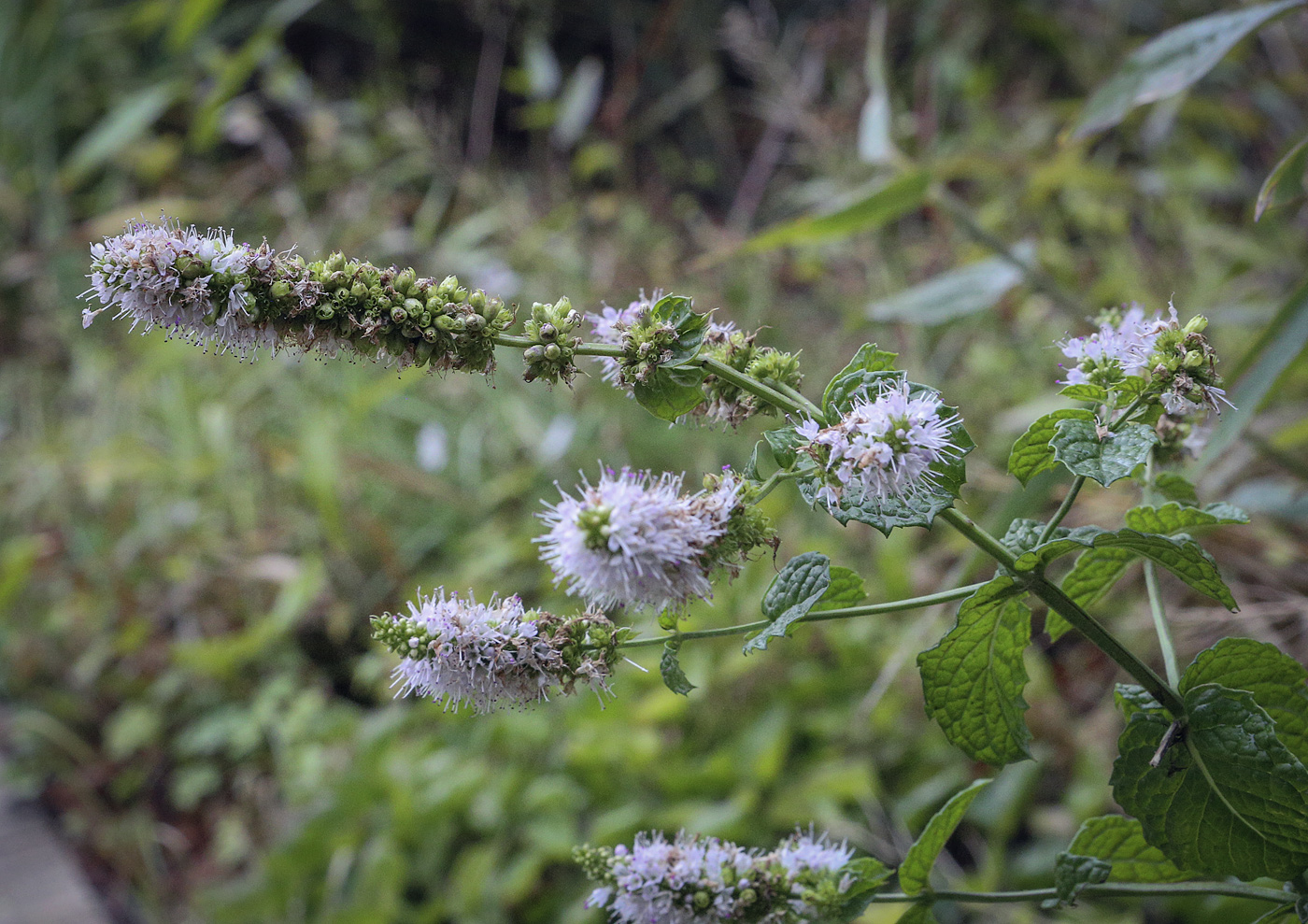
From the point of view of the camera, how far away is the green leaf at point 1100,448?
45cm

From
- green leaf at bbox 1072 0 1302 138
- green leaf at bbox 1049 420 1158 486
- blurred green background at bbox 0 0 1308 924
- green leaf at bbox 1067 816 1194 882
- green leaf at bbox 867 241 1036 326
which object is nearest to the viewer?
green leaf at bbox 1049 420 1158 486

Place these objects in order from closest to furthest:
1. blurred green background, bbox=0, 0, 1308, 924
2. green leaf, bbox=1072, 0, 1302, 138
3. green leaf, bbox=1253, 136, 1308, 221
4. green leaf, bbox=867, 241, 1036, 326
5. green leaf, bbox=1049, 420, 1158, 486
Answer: green leaf, bbox=1049, 420, 1158, 486, green leaf, bbox=1253, 136, 1308, 221, green leaf, bbox=1072, 0, 1302, 138, green leaf, bbox=867, 241, 1036, 326, blurred green background, bbox=0, 0, 1308, 924

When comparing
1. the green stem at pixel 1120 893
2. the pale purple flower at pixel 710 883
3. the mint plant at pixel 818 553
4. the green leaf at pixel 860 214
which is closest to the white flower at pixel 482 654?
the mint plant at pixel 818 553

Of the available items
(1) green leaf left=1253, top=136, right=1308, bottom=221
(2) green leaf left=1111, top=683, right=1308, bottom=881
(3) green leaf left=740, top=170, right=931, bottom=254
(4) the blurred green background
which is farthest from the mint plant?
(3) green leaf left=740, top=170, right=931, bottom=254

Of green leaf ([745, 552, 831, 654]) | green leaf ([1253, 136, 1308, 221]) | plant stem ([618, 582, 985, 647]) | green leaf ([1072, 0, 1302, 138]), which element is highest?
green leaf ([1072, 0, 1302, 138])

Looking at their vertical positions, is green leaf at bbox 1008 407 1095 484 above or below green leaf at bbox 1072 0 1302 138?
below

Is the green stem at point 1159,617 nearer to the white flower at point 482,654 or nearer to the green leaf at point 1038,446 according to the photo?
the green leaf at point 1038,446

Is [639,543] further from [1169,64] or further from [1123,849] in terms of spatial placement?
[1169,64]

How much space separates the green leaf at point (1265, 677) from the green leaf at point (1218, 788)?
0.02 meters

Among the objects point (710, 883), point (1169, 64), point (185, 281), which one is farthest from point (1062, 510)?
point (1169, 64)

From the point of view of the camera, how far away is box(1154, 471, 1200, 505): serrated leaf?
1.94 ft

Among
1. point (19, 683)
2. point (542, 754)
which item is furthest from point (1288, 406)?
point (19, 683)

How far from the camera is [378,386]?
2.00 metres

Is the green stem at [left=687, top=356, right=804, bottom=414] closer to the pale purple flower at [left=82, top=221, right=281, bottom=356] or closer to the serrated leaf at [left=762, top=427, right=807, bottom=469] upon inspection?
the serrated leaf at [left=762, top=427, right=807, bottom=469]
